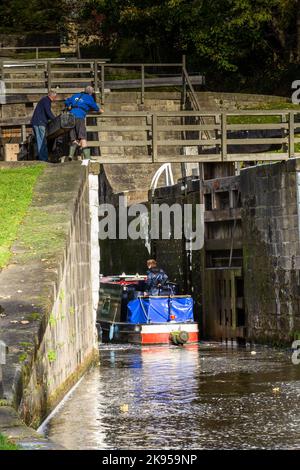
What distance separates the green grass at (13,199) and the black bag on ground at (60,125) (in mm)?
1209

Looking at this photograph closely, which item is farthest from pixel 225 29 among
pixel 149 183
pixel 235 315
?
pixel 235 315

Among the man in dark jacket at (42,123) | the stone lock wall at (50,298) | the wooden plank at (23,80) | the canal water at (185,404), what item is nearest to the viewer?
the stone lock wall at (50,298)

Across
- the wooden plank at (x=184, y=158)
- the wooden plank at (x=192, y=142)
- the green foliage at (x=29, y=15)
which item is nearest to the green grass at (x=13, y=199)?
the wooden plank at (x=184, y=158)

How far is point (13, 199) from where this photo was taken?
82.6ft

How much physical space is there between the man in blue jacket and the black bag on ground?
12cm

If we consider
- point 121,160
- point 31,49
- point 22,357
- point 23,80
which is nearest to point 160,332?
point 121,160

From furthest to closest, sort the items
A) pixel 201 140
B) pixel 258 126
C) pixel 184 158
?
1. pixel 258 126
2. pixel 201 140
3. pixel 184 158

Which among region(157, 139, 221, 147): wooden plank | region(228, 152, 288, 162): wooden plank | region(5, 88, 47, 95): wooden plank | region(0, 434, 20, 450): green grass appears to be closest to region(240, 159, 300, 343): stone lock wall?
region(228, 152, 288, 162): wooden plank

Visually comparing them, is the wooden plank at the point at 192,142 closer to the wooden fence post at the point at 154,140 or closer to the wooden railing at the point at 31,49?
the wooden fence post at the point at 154,140

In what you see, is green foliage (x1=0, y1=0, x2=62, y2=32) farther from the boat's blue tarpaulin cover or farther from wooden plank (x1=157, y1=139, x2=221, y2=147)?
wooden plank (x1=157, y1=139, x2=221, y2=147)

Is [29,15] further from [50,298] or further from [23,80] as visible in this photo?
[50,298]

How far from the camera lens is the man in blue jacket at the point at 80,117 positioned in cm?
2823

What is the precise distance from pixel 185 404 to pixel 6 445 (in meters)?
8.24
